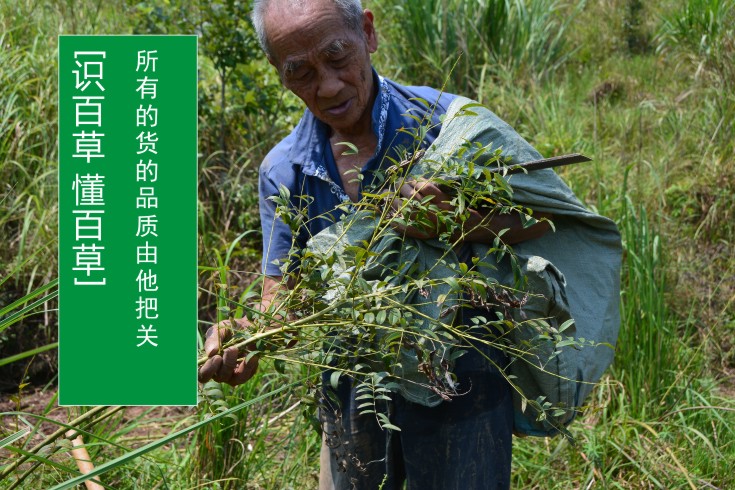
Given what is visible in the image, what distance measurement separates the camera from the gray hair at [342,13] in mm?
2023

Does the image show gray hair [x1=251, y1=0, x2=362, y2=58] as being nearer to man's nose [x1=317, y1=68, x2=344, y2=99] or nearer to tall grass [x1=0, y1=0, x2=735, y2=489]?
man's nose [x1=317, y1=68, x2=344, y2=99]

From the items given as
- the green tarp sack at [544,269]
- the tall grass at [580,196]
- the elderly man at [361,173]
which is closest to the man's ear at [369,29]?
the elderly man at [361,173]

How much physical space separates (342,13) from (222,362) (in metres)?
0.80

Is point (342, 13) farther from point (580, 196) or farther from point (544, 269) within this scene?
point (580, 196)

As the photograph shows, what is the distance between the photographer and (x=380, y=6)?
6.31 metres

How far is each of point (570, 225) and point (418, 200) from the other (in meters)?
0.47

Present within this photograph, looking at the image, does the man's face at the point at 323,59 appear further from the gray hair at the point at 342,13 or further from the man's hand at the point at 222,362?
the man's hand at the point at 222,362

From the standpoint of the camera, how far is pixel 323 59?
2.02 metres

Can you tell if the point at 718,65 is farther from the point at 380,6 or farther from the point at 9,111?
the point at 9,111

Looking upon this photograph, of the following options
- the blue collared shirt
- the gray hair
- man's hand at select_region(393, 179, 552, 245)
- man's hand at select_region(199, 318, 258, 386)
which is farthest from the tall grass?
the gray hair

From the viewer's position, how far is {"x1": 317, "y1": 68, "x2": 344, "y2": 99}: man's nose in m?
2.02

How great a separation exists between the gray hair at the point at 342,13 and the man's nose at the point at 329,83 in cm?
11

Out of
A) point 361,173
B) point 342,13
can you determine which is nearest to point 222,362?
point 361,173

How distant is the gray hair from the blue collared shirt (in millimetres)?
140
